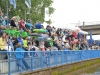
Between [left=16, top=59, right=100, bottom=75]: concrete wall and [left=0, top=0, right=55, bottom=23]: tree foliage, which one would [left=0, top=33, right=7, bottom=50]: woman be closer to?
[left=16, top=59, right=100, bottom=75]: concrete wall

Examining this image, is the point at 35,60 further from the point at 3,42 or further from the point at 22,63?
the point at 3,42

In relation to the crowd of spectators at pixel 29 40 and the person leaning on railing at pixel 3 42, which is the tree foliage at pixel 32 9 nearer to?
the crowd of spectators at pixel 29 40

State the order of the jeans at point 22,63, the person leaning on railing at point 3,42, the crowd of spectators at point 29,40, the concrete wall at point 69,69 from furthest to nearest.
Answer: the concrete wall at point 69,69
the crowd of spectators at point 29,40
the person leaning on railing at point 3,42
the jeans at point 22,63

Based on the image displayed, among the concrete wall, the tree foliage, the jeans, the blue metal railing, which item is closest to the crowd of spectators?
the blue metal railing

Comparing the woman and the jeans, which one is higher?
the woman

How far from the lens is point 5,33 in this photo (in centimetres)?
1658

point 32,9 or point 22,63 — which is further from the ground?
point 32,9

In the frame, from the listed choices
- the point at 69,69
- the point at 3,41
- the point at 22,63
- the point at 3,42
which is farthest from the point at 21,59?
the point at 69,69

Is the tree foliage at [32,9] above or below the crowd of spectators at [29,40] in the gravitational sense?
above

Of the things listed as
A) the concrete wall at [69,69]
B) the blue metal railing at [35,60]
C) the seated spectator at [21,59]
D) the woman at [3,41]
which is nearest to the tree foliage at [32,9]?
the concrete wall at [69,69]

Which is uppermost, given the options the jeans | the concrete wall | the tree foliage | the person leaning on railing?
the tree foliage

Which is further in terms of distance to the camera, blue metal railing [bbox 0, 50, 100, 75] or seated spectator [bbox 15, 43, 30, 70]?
seated spectator [bbox 15, 43, 30, 70]

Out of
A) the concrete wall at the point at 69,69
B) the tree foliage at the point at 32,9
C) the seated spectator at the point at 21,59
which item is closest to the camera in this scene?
the seated spectator at the point at 21,59

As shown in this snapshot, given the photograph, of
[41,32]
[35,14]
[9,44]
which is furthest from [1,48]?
[35,14]
